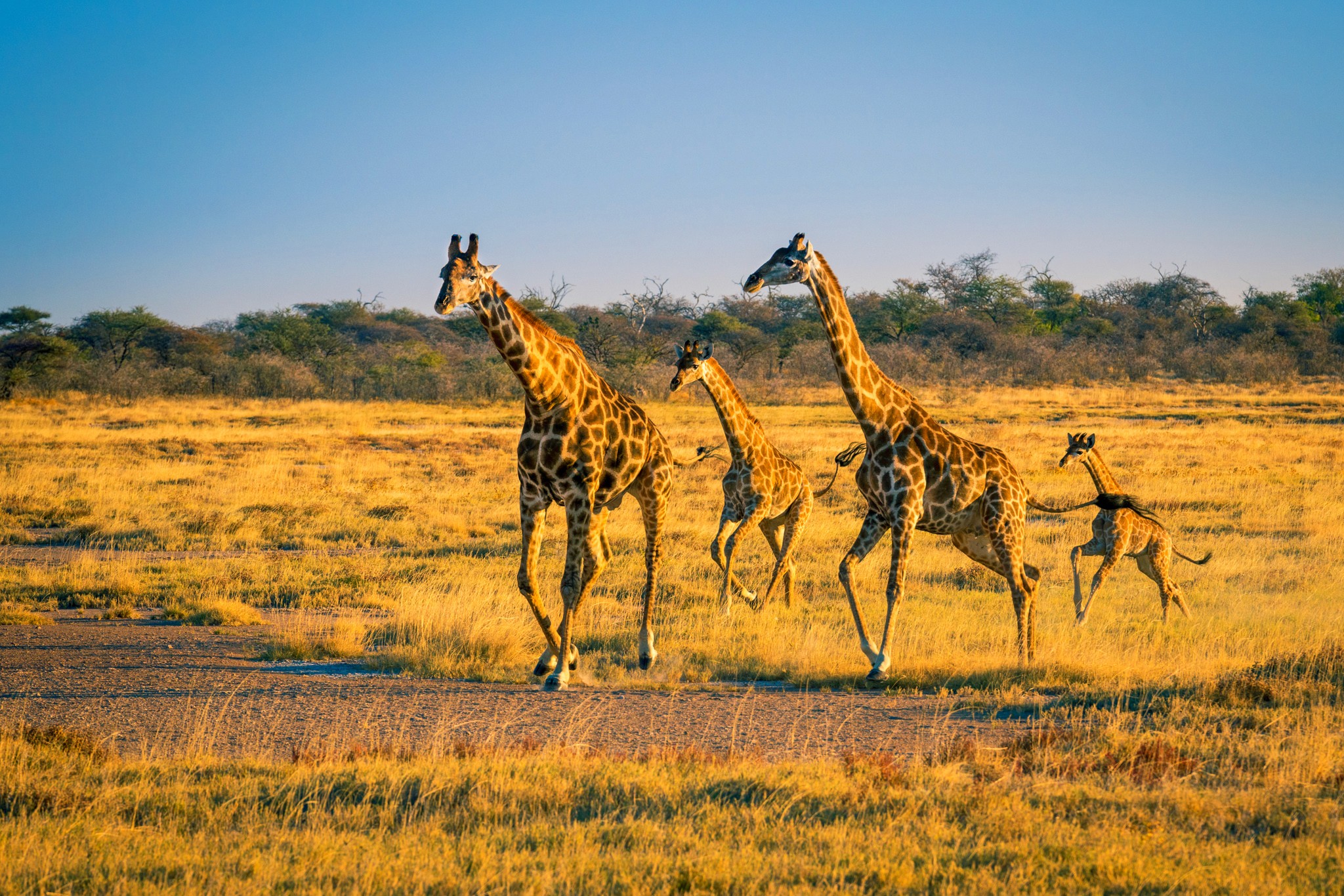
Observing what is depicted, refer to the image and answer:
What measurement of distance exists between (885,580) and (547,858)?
9.00 m

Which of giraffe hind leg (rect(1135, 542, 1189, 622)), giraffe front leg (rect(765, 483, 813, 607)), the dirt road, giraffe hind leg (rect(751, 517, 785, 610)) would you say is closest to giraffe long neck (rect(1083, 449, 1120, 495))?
giraffe hind leg (rect(1135, 542, 1189, 622))

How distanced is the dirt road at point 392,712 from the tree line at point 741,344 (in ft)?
134

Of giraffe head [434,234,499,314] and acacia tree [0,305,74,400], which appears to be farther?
acacia tree [0,305,74,400]

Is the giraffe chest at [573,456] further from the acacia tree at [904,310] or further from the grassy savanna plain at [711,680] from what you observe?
the acacia tree at [904,310]

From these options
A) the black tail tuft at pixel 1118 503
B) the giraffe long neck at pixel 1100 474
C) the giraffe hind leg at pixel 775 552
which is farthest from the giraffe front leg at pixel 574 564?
the giraffe long neck at pixel 1100 474

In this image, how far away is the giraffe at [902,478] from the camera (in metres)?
8.47

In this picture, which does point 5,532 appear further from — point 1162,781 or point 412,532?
point 1162,781

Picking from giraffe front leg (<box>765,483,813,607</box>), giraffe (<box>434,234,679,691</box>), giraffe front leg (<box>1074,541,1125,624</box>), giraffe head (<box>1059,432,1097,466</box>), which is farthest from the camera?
giraffe head (<box>1059,432,1097,466</box>)

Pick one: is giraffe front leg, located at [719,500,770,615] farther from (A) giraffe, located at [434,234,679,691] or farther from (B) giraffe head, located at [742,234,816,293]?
(B) giraffe head, located at [742,234,816,293]

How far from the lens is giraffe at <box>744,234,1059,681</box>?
27.8 ft

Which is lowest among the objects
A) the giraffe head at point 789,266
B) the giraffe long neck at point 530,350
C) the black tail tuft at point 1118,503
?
the black tail tuft at point 1118,503

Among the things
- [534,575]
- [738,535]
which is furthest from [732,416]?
[534,575]

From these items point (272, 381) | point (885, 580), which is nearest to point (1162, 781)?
point (885, 580)

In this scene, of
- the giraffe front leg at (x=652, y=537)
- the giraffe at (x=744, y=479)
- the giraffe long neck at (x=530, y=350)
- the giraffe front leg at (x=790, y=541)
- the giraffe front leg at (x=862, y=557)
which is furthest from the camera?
the giraffe front leg at (x=790, y=541)
